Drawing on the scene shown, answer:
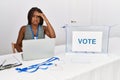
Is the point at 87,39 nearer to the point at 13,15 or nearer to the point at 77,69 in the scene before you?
the point at 77,69

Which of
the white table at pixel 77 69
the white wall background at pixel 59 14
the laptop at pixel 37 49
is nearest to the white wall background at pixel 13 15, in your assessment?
the white wall background at pixel 59 14

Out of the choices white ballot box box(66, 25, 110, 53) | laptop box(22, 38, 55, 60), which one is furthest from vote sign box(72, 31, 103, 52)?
laptop box(22, 38, 55, 60)

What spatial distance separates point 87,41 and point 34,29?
0.37 m

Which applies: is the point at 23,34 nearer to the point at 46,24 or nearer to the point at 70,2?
the point at 46,24

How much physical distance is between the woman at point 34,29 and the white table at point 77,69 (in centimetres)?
14

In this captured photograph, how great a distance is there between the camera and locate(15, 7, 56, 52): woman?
4.13 feet

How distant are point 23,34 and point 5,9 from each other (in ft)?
0.68

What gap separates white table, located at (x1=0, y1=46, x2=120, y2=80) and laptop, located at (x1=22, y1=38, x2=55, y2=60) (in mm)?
41

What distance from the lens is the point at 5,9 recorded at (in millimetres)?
1245

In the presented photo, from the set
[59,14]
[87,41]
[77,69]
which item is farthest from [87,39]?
[59,14]

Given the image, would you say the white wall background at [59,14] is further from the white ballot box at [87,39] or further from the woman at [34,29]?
the white ballot box at [87,39]

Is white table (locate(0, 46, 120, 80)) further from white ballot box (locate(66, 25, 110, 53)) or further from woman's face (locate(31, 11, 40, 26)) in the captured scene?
woman's face (locate(31, 11, 40, 26))

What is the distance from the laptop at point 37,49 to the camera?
Result: 3.54 feet

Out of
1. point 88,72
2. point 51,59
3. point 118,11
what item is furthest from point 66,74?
point 118,11
